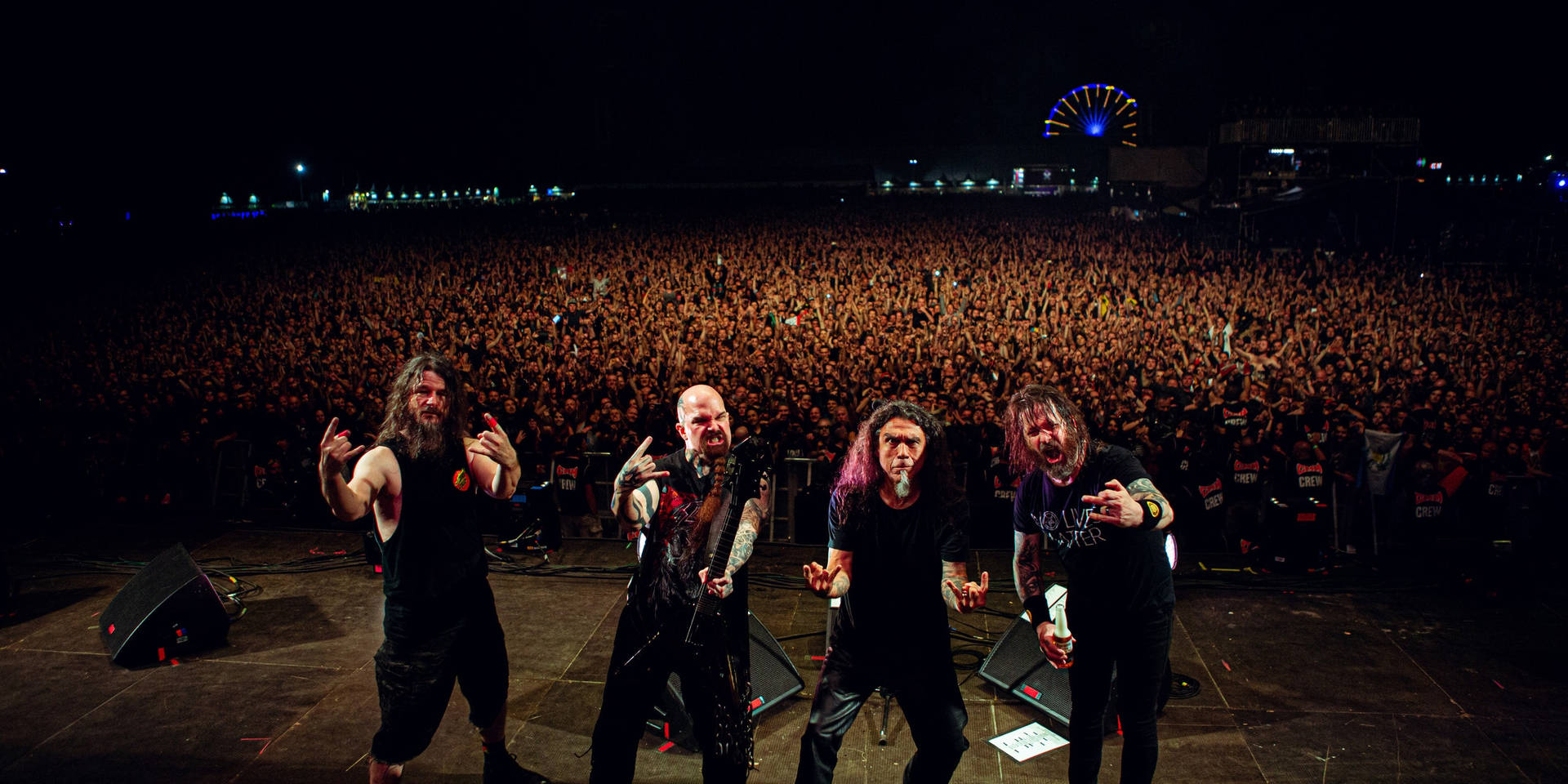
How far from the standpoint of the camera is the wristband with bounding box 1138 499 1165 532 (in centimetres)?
310

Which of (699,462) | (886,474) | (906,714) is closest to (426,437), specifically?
(699,462)

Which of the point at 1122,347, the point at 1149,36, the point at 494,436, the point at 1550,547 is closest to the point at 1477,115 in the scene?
the point at 1149,36

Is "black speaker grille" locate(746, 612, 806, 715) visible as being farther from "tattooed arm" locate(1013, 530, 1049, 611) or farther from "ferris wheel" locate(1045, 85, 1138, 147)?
"ferris wheel" locate(1045, 85, 1138, 147)

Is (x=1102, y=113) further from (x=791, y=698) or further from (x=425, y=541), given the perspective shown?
(x=425, y=541)

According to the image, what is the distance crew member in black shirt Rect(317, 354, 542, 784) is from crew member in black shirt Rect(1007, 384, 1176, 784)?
73.6 inches

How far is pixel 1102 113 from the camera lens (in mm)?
55906

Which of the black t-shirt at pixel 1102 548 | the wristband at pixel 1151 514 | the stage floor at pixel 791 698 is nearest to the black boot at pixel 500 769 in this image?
the stage floor at pixel 791 698

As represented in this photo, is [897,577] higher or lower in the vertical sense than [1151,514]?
lower

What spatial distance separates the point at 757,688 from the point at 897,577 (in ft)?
6.10

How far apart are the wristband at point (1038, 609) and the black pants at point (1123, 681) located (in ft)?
0.35

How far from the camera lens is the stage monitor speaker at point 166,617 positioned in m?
5.27

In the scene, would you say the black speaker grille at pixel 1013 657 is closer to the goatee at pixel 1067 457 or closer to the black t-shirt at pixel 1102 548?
the black t-shirt at pixel 1102 548

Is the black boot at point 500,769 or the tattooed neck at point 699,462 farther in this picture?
the black boot at point 500,769

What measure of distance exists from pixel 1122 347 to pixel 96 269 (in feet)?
Answer: 82.3
